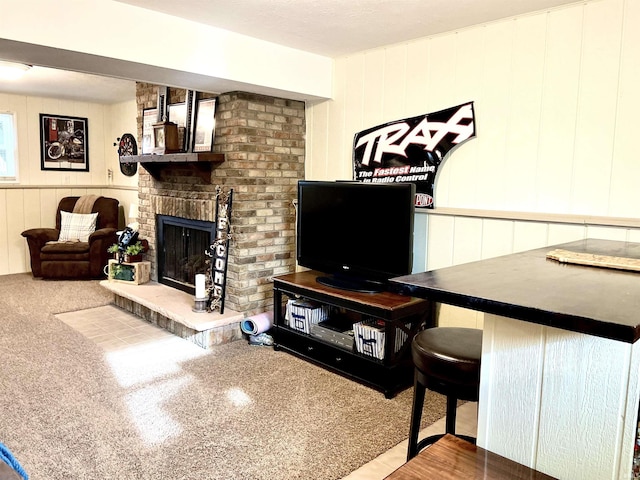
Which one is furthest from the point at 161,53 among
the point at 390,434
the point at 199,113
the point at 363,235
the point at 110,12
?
the point at 390,434

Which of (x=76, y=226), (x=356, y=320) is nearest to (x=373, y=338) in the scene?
(x=356, y=320)

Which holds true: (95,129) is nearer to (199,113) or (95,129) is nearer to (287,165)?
(199,113)

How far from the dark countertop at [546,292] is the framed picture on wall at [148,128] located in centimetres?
379

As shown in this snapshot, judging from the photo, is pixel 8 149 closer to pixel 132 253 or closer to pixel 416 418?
pixel 132 253

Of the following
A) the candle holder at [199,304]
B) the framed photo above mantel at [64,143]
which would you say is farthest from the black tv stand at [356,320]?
the framed photo above mantel at [64,143]

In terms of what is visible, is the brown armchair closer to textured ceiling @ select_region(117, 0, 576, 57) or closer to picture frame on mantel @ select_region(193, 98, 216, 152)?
picture frame on mantel @ select_region(193, 98, 216, 152)

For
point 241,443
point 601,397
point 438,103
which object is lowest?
point 241,443

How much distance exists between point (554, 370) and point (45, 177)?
6.98 m

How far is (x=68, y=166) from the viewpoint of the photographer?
6.80 metres

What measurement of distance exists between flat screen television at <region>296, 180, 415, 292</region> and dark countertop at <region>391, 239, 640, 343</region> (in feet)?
4.33

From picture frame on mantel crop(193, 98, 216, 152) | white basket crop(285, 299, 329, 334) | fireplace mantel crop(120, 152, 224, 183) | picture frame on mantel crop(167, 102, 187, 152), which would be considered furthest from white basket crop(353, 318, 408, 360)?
picture frame on mantel crop(167, 102, 187, 152)

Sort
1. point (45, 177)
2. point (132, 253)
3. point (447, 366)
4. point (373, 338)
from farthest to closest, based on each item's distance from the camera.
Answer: point (45, 177) → point (132, 253) → point (373, 338) → point (447, 366)

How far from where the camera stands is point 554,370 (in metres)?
1.19

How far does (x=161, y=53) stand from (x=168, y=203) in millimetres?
1914
